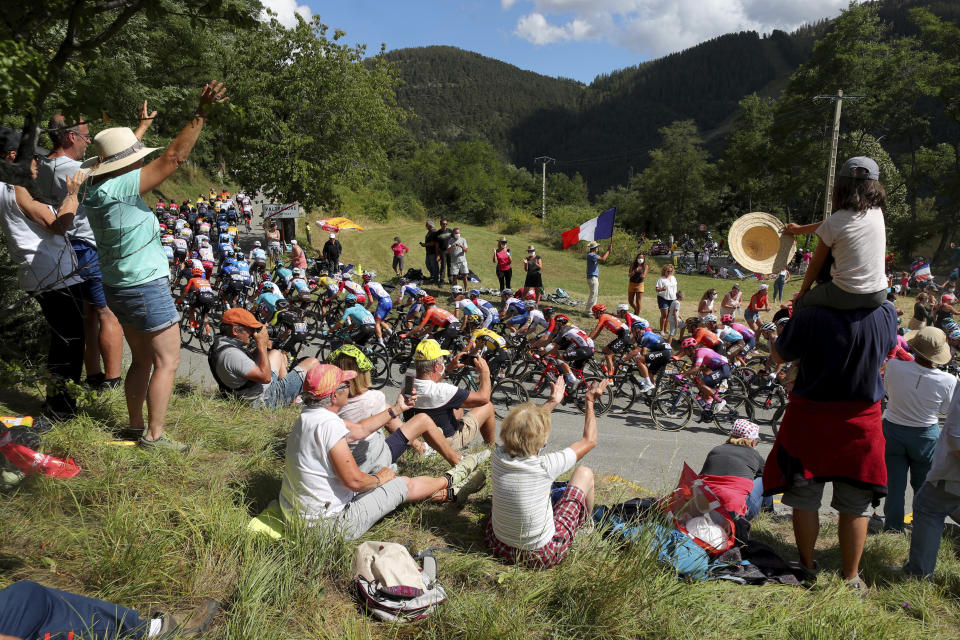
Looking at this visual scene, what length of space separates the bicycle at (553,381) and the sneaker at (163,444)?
5505mm

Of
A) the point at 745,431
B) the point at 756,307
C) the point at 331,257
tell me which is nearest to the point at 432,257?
the point at 331,257

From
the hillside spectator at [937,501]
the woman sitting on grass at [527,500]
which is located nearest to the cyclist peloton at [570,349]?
the hillside spectator at [937,501]

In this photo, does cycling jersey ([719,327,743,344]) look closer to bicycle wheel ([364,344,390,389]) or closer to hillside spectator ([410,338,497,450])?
bicycle wheel ([364,344,390,389])

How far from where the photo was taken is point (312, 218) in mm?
38594

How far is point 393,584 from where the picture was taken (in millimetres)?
2645

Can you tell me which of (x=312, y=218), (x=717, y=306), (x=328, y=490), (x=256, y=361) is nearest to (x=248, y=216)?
(x=312, y=218)

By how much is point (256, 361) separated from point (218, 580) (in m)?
3.52

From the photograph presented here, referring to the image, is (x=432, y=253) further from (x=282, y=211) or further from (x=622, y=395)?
(x=622, y=395)

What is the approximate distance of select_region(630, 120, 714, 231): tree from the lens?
50.2 metres

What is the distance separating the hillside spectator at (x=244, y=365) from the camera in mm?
5664

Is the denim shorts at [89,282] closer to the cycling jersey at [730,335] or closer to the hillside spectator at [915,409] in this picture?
the hillside spectator at [915,409]

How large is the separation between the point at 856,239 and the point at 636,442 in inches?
207

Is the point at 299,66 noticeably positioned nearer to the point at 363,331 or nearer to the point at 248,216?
the point at 248,216

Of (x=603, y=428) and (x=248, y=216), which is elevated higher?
(x=248, y=216)
